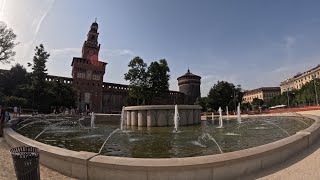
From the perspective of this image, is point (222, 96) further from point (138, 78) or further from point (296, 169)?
point (296, 169)

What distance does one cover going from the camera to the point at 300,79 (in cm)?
11619

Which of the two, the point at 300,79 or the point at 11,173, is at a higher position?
the point at 300,79

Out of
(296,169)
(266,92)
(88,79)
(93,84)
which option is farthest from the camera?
(266,92)

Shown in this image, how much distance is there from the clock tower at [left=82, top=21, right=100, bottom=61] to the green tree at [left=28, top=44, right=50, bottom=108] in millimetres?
18800

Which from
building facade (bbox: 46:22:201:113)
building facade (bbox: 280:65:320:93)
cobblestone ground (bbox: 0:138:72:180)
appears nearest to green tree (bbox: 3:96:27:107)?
building facade (bbox: 46:22:201:113)

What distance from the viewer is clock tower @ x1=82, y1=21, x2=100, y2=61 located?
220ft

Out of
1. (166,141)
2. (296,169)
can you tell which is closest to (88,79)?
(166,141)

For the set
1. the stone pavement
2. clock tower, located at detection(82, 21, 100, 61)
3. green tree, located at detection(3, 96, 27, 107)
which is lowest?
the stone pavement

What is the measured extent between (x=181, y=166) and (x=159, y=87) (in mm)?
48861

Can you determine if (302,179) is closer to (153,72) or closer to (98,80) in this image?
(153,72)

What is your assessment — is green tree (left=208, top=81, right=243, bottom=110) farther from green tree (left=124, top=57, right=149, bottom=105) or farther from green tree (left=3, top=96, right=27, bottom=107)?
green tree (left=3, top=96, right=27, bottom=107)

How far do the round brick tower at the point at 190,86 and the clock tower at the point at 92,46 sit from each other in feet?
101

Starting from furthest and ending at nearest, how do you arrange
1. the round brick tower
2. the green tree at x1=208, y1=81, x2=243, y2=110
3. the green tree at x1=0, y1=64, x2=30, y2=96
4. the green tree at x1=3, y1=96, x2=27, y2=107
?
the round brick tower < the green tree at x1=208, y1=81, x2=243, y2=110 < the green tree at x1=0, y1=64, x2=30, y2=96 < the green tree at x1=3, y1=96, x2=27, y2=107

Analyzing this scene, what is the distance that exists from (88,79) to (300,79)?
9914cm
